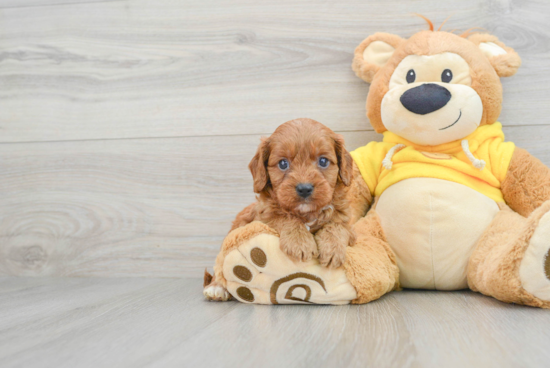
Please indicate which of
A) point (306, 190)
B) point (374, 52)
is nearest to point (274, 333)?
point (306, 190)

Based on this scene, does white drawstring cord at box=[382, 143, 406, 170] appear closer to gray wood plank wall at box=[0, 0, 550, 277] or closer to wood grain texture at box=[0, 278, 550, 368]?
gray wood plank wall at box=[0, 0, 550, 277]

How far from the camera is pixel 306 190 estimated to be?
44.9 inches

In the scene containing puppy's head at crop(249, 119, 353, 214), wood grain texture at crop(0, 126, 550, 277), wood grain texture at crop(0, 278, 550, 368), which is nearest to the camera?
wood grain texture at crop(0, 278, 550, 368)

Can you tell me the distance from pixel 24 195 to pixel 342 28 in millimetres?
1524

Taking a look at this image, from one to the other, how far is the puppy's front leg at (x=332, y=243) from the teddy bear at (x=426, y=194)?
1.3 inches

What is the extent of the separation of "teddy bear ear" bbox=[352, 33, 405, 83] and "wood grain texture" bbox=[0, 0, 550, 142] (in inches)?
5.1

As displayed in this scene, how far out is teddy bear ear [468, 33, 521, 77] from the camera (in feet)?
4.78

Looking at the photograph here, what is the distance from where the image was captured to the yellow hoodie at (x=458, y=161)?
4.58 feet

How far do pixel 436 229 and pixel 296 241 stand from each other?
477 millimetres

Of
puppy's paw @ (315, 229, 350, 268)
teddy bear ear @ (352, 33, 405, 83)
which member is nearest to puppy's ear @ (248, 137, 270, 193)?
puppy's paw @ (315, 229, 350, 268)

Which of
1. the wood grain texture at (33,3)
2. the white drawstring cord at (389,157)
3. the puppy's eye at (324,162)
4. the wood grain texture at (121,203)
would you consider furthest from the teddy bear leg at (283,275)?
the wood grain texture at (33,3)

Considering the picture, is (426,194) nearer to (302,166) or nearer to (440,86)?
(440,86)

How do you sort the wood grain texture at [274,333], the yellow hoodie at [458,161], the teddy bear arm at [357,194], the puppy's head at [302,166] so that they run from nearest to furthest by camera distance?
the wood grain texture at [274,333]
the puppy's head at [302,166]
the yellow hoodie at [458,161]
the teddy bear arm at [357,194]

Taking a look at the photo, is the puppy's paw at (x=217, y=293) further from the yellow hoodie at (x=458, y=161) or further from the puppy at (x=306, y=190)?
the yellow hoodie at (x=458, y=161)
